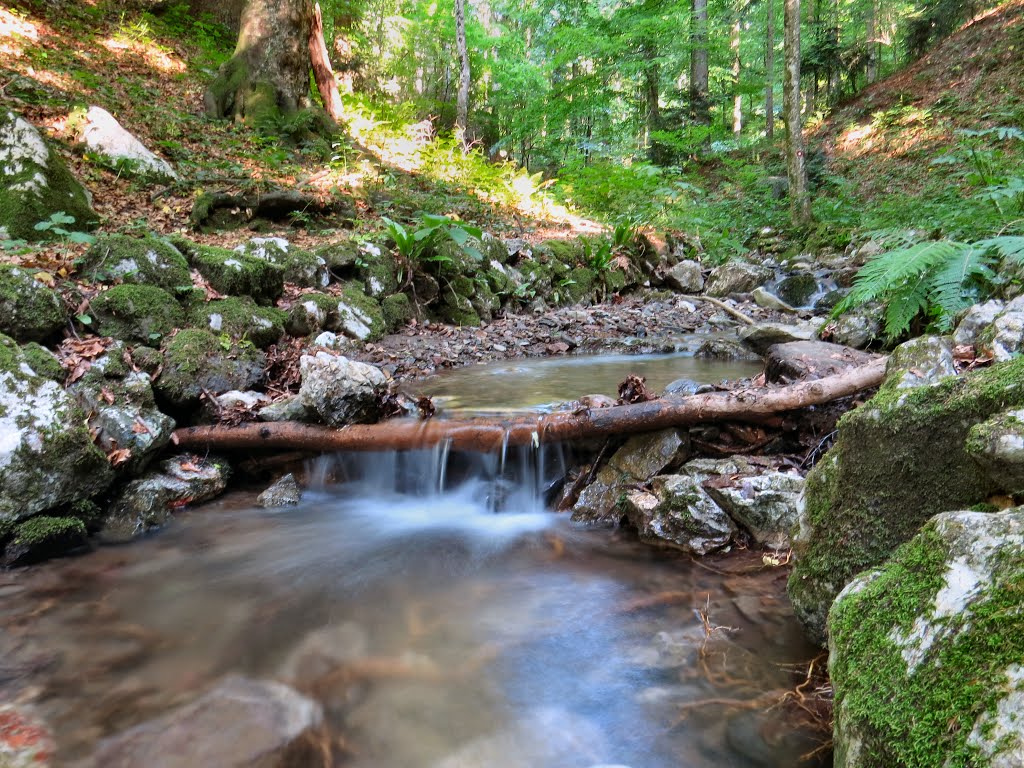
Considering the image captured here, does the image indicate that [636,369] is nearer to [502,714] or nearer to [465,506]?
[465,506]

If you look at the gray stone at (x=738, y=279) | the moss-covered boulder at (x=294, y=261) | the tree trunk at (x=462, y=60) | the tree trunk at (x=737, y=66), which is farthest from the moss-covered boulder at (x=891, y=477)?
the tree trunk at (x=737, y=66)

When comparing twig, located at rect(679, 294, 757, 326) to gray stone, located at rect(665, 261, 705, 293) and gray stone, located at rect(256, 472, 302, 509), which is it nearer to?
gray stone, located at rect(665, 261, 705, 293)

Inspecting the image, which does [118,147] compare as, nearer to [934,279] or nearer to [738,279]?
[934,279]

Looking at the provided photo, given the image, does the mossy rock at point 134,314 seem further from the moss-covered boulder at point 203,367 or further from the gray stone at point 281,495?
the gray stone at point 281,495

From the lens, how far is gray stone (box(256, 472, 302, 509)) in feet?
Answer: 13.1

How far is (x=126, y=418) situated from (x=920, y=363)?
4662 mm

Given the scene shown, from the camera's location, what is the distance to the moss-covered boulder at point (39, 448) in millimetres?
3072

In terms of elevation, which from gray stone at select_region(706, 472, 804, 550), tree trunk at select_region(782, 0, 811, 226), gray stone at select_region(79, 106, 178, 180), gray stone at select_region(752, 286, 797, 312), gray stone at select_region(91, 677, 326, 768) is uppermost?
tree trunk at select_region(782, 0, 811, 226)

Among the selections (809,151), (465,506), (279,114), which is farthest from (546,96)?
(465,506)

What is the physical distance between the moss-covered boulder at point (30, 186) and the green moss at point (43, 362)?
8.24 feet

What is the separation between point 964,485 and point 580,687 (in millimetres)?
1525

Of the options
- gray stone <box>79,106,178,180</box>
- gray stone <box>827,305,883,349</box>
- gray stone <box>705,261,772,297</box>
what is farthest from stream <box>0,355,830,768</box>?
gray stone <box>705,261,772,297</box>

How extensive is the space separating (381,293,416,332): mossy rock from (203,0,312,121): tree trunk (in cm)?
598

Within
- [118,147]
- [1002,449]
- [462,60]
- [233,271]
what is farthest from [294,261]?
[462,60]
